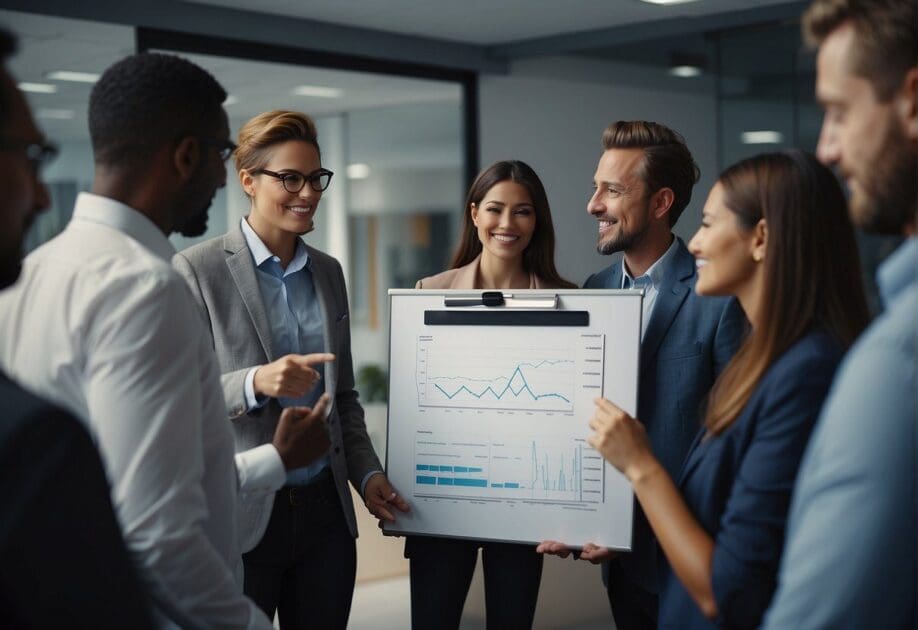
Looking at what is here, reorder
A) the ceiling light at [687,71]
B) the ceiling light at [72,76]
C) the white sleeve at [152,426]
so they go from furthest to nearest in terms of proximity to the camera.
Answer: the ceiling light at [687,71] → the ceiling light at [72,76] → the white sleeve at [152,426]

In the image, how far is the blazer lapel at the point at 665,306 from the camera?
2.58 m

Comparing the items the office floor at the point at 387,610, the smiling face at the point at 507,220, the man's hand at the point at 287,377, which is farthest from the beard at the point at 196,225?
the office floor at the point at 387,610

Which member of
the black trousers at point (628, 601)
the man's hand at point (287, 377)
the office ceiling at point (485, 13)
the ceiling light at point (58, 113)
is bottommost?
the black trousers at point (628, 601)

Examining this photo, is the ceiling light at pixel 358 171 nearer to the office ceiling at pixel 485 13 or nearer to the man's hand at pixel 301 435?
the office ceiling at pixel 485 13

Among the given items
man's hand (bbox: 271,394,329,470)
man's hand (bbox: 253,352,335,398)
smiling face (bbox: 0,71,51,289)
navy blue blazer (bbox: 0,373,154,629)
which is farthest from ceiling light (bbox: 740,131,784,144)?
navy blue blazer (bbox: 0,373,154,629)

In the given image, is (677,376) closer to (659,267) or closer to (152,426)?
(659,267)

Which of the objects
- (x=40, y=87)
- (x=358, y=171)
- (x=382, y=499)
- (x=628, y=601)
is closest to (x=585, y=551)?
(x=628, y=601)

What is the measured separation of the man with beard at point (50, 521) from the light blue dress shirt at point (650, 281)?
1797 millimetres

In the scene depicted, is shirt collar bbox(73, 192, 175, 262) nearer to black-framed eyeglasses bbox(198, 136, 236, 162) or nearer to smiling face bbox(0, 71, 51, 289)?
black-framed eyeglasses bbox(198, 136, 236, 162)

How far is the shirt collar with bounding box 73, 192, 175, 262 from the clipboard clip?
3.75 feet

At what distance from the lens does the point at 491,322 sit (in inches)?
105

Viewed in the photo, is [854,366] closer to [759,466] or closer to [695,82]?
[759,466]

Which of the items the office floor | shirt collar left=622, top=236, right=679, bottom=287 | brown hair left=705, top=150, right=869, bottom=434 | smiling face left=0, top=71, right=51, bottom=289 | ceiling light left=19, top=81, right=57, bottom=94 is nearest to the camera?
smiling face left=0, top=71, right=51, bottom=289

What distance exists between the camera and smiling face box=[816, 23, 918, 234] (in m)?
1.16
